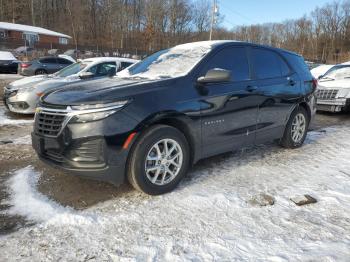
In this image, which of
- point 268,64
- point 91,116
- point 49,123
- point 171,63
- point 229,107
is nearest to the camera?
point 91,116

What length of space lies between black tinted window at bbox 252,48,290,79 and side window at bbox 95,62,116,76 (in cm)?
495

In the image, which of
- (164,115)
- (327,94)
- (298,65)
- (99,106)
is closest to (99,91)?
(99,106)

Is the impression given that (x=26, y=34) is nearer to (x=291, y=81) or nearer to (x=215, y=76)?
(x=291, y=81)

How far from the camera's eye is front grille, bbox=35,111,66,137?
11.2ft

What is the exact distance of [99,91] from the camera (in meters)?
A: 3.55

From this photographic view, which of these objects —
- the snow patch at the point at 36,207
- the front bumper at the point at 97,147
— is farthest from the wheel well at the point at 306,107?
the snow patch at the point at 36,207

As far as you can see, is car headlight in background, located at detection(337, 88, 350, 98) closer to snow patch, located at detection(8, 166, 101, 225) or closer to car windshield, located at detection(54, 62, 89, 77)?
car windshield, located at detection(54, 62, 89, 77)

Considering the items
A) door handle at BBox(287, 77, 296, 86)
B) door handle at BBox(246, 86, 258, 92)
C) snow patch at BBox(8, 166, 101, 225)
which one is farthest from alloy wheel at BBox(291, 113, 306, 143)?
snow patch at BBox(8, 166, 101, 225)

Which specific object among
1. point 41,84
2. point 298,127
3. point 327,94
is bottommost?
point 298,127

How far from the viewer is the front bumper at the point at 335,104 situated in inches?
357

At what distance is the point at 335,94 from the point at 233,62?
5.98 metres

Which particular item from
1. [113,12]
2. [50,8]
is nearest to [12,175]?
[113,12]

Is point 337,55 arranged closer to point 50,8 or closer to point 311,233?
point 50,8

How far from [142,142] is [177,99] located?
0.66 metres
